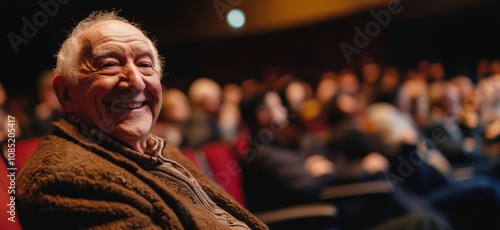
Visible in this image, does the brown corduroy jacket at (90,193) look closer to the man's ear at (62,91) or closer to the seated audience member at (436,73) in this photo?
the man's ear at (62,91)

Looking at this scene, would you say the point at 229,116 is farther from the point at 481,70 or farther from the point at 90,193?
the point at 90,193

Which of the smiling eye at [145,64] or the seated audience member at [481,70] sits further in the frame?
the seated audience member at [481,70]

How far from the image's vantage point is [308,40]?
7004mm

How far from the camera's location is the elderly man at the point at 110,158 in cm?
111

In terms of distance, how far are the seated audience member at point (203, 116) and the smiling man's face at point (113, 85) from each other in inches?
93.7

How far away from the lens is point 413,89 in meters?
4.84

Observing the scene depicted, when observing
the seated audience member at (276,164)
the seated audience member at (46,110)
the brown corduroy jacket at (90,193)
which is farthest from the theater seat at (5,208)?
the seated audience member at (46,110)

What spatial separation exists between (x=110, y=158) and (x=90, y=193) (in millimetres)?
124

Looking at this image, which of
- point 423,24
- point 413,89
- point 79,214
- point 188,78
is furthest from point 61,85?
point 423,24

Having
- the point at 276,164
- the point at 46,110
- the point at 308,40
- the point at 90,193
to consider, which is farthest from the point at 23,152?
the point at 308,40

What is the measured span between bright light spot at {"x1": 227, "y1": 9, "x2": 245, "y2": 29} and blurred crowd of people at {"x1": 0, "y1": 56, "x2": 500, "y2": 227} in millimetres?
1203

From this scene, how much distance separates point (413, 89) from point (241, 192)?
9.25 ft

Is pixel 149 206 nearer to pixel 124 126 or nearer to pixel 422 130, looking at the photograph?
pixel 124 126

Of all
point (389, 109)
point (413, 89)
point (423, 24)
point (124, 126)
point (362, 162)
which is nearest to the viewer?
point (124, 126)
